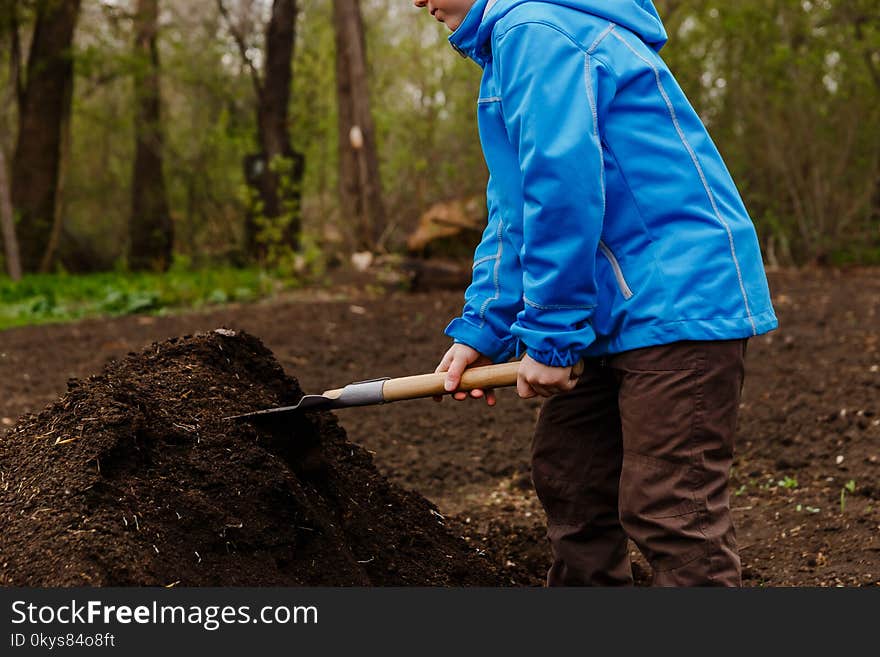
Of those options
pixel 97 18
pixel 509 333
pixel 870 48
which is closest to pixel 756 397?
pixel 509 333

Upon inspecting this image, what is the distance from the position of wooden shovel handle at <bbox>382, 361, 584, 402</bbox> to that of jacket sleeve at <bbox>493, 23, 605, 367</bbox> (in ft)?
0.48

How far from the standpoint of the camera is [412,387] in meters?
2.61

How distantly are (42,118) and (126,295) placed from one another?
5.90 metres

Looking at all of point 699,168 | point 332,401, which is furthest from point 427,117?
point 699,168

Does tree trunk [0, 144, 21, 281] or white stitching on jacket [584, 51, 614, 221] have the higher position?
white stitching on jacket [584, 51, 614, 221]

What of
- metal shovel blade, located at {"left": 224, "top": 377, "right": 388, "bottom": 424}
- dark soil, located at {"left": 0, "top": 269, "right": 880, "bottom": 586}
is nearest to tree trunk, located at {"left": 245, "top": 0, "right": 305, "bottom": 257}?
dark soil, located at {"left": 0, "top": 269, "right": 880, "bottom": 586}

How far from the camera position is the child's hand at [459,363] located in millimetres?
2553

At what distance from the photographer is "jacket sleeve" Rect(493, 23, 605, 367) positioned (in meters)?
2.23

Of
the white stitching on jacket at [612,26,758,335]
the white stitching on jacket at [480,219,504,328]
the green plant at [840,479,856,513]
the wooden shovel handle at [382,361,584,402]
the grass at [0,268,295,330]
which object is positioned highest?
the white stitching on jacket at [612,26,758,335]

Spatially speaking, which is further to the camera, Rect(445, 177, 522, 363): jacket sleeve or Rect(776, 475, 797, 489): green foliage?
Rect(776, 475, 797, 489): green foliage

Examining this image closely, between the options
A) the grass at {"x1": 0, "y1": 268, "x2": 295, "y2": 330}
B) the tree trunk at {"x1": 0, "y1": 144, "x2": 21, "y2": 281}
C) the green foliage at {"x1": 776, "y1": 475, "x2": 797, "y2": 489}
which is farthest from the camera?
the tree trunk at {"x1": 0, "y1": 144, "x2": 21, "y2": 281}

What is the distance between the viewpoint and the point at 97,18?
16875 mm

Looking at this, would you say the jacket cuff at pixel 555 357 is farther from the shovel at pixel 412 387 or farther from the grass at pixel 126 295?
the grass at pixel 126 295

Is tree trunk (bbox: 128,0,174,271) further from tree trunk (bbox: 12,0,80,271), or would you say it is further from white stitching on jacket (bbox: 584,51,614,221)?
white stitching on jacket (bbox: 584,51,614,221)
